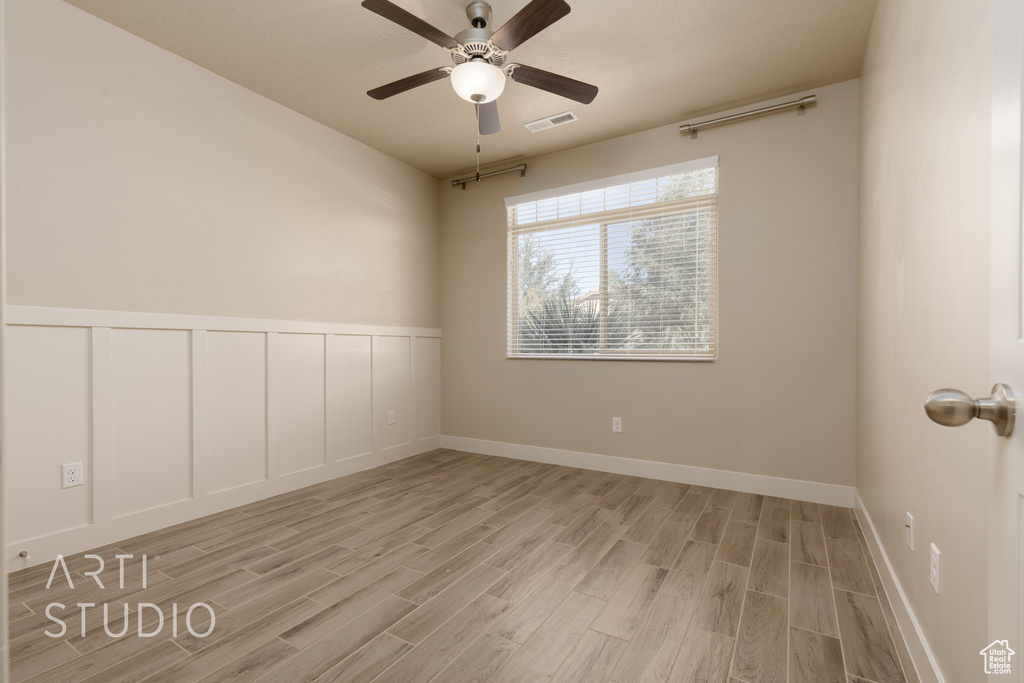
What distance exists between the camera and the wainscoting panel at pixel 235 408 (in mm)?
2928

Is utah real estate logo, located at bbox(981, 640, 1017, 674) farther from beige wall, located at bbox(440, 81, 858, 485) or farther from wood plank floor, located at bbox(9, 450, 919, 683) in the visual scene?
beige wall, located at bbox(440, 81, 858, 485)

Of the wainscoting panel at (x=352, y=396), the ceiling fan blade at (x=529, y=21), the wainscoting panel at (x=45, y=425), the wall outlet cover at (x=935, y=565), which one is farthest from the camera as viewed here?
the wainscoting panel at (x=352, y=396)

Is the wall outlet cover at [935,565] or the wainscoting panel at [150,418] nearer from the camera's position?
the wall outlet cover at [935,565]

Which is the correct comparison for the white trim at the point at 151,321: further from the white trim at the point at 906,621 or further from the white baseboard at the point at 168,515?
the white trim at the point at 906,621

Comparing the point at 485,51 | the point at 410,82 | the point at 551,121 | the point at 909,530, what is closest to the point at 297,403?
the point at 410,82

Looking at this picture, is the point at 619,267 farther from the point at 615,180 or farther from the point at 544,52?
the point at 544,52

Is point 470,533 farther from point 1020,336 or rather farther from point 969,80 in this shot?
point 969,80

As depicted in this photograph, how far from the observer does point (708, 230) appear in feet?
11.4

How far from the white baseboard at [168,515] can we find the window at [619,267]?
5.66 feet

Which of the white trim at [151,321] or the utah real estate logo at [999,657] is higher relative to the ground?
the white trim at [151,321]

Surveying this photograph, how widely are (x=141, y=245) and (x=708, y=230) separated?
3446 millimetres

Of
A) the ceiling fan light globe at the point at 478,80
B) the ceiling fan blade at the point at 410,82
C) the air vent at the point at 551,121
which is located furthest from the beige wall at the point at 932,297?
the ceiling fan blade at the point at 410,82

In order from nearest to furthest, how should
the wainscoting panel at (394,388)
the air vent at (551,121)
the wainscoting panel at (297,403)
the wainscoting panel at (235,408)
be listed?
the wainscoting panel at (235,408)
the wainscoting panel at (297,403)
the air vent at (551,121)
the wainscoting panel at (394,388)

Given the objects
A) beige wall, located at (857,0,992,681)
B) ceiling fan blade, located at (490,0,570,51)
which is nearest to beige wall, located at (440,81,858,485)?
beige wall, located at (857,0,992,681)
